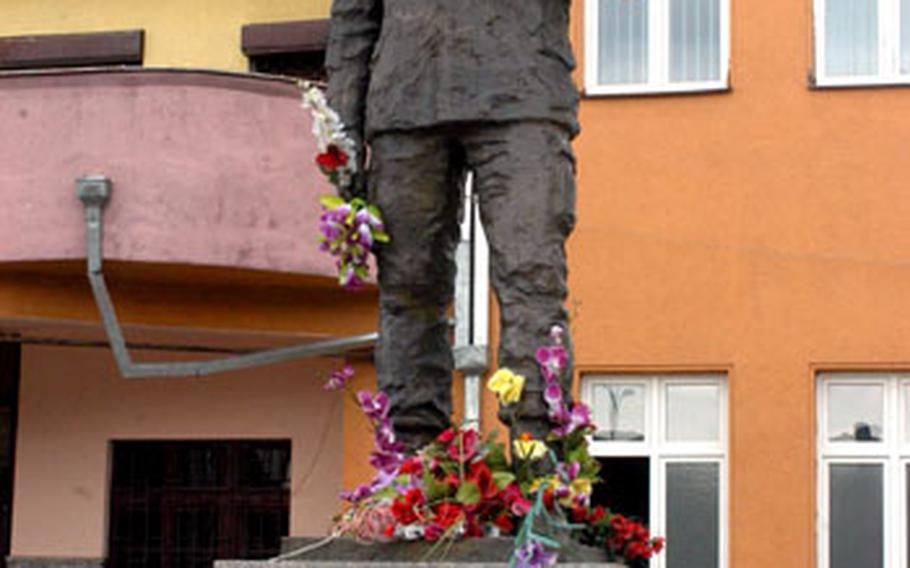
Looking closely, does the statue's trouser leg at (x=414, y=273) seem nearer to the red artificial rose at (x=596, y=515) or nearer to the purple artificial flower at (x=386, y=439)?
the purple artificial flower at (x=386, y=439)

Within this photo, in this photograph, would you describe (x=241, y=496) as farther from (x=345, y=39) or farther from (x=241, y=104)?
(x=345, y=39)

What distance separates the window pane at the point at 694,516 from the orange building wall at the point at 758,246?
219mm

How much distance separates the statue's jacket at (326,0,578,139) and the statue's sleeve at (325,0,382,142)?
5 cm

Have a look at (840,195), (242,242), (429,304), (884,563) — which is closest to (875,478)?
(884,563)

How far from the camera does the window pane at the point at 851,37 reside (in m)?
15.3

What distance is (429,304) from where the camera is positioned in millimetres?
7445

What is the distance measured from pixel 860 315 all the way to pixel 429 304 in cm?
805

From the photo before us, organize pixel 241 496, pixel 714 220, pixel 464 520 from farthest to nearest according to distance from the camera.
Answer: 1. pixel 241 496
2. pixel 714 220
3. pixel 464 520

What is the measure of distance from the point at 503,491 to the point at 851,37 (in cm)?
934

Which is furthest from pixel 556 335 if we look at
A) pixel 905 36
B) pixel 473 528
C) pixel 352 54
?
pixel 905 36

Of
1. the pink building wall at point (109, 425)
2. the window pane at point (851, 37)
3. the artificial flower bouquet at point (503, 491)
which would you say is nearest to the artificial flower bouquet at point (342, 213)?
the artificial flower bouquet at point (503, 491)

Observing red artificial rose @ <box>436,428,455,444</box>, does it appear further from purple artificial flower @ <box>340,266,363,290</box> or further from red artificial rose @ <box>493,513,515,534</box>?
purple artificial flower @ <box>340,266,363,290</box>

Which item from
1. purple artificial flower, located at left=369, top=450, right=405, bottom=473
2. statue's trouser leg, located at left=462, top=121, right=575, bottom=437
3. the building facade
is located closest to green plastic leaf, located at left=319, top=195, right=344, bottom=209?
statue's trouser leg, located at left=462, top=121, right=575, bottom=437

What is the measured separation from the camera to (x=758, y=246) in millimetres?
15172
